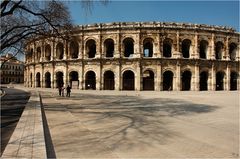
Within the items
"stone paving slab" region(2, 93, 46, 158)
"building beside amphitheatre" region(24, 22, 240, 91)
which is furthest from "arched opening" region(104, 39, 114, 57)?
"stone paving slab" region(2, 93, 46, 158)

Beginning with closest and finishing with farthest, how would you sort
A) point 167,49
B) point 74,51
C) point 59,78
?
point 167,49 → point 74,51 → point 59,78

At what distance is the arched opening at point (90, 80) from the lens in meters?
39.2

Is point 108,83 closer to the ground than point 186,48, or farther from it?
closer to the ground

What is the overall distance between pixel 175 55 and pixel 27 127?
3063 cm

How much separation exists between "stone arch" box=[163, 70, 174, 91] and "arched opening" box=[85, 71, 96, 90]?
10248 mm

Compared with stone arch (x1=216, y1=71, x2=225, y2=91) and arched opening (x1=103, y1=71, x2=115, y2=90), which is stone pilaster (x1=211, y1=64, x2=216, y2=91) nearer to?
stone arch (x1=216, y1=71, x2=225, y2=91)

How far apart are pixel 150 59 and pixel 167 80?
18.2 ft

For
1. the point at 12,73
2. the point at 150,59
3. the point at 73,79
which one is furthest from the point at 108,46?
the point at 12,73

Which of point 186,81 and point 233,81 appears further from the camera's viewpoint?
point 233,81

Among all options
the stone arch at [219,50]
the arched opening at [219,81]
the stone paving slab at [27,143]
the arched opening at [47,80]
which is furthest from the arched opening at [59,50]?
the stone paving slab at [27,143]

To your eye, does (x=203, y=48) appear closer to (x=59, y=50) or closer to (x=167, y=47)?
(x=167, y=47)

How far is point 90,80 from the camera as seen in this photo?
4006cm

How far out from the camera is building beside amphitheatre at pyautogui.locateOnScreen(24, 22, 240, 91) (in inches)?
1437

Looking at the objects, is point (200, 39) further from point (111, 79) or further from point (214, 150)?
point (214, 150)
